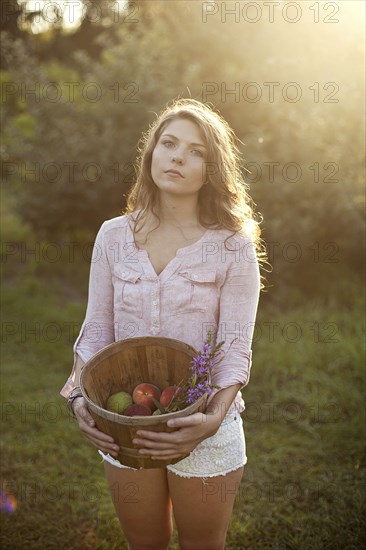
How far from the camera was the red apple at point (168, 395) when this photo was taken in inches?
76.0

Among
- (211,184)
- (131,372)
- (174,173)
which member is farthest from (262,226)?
(131,372)

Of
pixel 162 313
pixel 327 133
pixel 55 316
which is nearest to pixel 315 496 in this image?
pixel 162 313

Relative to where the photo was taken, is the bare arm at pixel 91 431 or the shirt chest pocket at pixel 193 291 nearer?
the bare arm at pixel 91 431

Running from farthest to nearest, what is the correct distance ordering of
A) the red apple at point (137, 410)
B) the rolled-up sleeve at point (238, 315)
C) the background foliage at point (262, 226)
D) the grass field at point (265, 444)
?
the background foliage at point (262, 226) → the grass field at point (265, 444) → the rolled-up sleeve at point (238, 315) → the red apple at point (137, 410)

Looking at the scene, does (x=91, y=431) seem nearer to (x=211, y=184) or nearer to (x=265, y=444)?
(x=211, y=184)

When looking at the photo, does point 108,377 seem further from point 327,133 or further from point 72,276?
point 72,276

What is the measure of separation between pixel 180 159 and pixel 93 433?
3.47 feet

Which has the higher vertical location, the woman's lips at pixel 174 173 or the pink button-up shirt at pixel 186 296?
the woman's lips at pixel 174 173

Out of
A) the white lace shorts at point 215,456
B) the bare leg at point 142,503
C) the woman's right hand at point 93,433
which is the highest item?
the woman's right hand at point 93,433

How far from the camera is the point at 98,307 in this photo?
227 centimetres

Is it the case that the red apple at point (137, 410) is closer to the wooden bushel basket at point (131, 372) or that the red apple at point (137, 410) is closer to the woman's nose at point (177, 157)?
the wooden bushel basket at point (131, 372)

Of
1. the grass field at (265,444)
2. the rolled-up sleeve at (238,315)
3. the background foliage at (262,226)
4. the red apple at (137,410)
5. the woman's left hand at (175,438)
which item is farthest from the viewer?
the background foliage at (262,226)

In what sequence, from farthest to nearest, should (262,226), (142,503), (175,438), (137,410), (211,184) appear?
(262,226)
(211,184)
(142,503)
(137,410)
(175,438)

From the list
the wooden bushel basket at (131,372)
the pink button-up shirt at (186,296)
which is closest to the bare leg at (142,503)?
the wooden bushel basket at (131,372)
